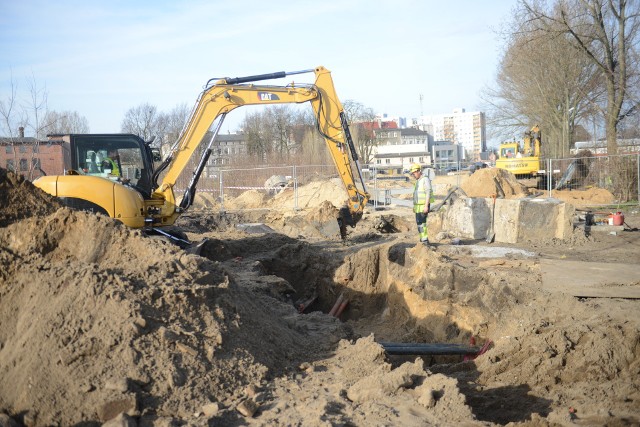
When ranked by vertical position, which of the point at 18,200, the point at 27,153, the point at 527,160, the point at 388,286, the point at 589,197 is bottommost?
the point at 388,286

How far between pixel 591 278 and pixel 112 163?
8.25 metres

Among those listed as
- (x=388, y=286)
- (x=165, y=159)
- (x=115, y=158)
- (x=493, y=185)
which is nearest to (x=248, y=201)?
(x=493, y=185)

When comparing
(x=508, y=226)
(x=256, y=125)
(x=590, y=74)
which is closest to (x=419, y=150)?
(x=256, y=125)

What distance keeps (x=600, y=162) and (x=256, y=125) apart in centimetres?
3278

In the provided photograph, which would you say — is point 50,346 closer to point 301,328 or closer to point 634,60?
point 301,328

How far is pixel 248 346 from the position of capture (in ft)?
16.0

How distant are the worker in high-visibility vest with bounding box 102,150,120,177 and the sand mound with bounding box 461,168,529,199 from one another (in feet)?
56.5

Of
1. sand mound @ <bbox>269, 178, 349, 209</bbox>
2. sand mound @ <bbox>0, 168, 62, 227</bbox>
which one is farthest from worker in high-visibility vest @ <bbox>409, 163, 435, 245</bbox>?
sand mound @ <bbox>269, 178, 349, 209</bbox>

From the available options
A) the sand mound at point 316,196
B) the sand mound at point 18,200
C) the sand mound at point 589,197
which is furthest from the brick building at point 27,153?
the sand mound at point 589,197

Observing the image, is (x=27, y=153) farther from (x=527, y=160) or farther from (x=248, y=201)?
(x=527, y=160)

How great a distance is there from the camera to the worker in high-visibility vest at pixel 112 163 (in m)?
10.2

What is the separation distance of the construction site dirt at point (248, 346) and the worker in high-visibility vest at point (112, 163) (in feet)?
11.7

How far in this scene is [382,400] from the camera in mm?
4270

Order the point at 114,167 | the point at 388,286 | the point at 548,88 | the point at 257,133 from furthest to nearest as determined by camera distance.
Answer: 1. the point at 257,133
2. the point at 548,88
3. the point at 114,167
4. the point at 388,286
